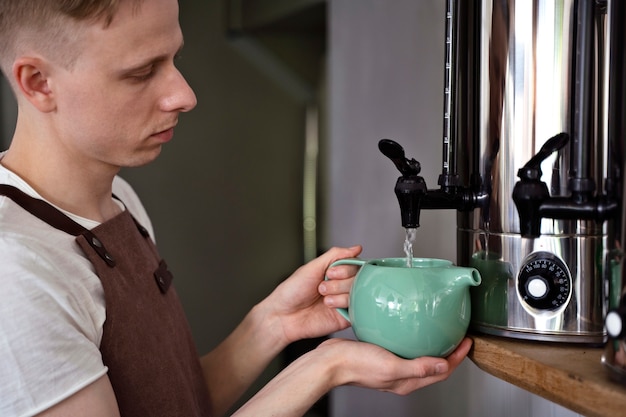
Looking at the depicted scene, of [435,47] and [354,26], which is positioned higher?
[354,26]

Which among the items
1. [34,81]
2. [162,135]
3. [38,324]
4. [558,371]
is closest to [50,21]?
[34,81]

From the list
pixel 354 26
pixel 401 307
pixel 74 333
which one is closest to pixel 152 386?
pixel 74 333

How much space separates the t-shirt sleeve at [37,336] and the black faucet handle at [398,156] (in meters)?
0.39

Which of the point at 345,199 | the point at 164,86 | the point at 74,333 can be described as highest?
the point at 164,86

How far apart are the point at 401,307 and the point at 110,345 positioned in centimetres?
38

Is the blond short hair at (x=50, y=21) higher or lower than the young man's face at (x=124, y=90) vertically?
higher

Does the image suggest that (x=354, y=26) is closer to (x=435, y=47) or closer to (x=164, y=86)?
(x=435, y=47)

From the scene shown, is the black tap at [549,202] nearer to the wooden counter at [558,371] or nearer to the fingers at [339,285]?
the wooden counter at [558,371]

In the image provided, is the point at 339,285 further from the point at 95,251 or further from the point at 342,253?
the point at 95,251

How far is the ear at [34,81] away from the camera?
0.87 meters

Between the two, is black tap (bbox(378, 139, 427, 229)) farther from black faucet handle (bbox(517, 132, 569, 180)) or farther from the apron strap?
the apron strap

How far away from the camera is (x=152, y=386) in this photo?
959 millimetres

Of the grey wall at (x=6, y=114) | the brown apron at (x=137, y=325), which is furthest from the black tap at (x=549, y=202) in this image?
the grey wall at (x=6, y=114)

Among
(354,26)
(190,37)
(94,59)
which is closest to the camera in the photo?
(94,59)
